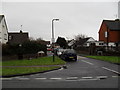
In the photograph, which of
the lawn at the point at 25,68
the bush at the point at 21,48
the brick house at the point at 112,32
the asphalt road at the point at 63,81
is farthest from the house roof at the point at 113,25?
the asphalt road at the point at 63,81

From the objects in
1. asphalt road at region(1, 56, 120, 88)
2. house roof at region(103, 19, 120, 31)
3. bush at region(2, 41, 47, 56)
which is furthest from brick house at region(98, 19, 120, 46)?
asphalt road at region(1, 56, 120, 88)

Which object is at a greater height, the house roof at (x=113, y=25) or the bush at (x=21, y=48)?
the house roof at (x=113, y=25)

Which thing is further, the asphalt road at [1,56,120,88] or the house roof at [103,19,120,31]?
the house roof at [103,19,120,31]

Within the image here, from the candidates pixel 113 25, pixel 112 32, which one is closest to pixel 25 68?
pixel 112 32

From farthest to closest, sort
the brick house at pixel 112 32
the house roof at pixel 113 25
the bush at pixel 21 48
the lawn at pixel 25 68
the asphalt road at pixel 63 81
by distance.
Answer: the house roof at pixel 113 25 → the brick house at pixel 112 32 → the bush at pixel 21 48 → the lawn at pixel 25 68 → the asphalt road at pixel 63 81

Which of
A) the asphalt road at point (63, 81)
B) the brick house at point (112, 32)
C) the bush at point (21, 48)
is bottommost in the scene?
the asphalt road at point (63, 81)

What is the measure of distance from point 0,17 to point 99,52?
924 inches

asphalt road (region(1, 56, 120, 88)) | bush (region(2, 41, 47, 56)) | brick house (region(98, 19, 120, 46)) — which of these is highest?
brick house (region(98, 19, 120, 46))

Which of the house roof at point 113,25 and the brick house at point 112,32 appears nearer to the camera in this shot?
the brick house at point 112,32

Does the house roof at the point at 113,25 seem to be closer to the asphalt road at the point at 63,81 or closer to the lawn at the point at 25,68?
the lawn at the point at 25,68

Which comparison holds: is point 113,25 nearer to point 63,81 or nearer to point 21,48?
point 21,48

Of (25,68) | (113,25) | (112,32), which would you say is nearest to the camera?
(25,68)

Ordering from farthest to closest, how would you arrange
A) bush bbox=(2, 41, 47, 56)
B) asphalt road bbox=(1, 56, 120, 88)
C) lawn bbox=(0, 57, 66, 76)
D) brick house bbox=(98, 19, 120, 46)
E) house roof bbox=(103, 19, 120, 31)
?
house roof bbox=(103, 19, 120, 31) → brick house bbox=(98, 19, 120, 46) → bush bbox=(2, 41, 47, 56) → lawn bbox=(0, 57, 66, 76) → asphalt road bbox=(1, 56, 120, 88)

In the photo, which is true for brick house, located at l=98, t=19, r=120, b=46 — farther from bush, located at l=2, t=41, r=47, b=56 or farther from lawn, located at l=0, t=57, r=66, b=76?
lawn, located at l=0, t=57, r=66, b=76
